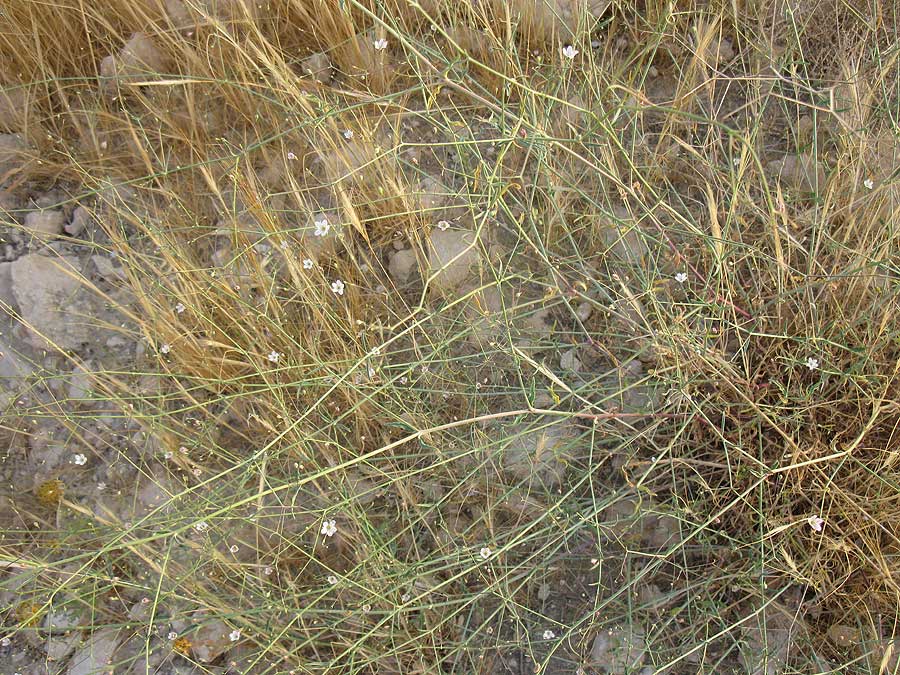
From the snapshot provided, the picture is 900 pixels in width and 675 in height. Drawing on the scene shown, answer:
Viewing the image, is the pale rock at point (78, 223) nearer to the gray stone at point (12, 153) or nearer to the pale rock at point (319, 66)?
the gray stone at point (12, 153)

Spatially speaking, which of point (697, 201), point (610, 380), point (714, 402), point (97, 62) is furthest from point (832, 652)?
point (97, 62)

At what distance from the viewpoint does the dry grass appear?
1.60 m

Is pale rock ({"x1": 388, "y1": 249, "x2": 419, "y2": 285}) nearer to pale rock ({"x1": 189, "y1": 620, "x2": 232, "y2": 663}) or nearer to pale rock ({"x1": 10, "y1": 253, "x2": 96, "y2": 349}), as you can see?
pale rock ({"x1": 10, "y1": 253, "x2": 96, "y2": 349})

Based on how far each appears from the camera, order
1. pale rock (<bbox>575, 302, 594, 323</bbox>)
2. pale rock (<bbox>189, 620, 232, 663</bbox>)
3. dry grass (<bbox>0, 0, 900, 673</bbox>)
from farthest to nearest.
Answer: pale rock (<bbox>575, 302, 594, 323</bbox>) < pale rock (<bbox>189, 620, 232, 663</bbox>) < dry grass (<bbox>0, 0, 900, 673</bbox>)

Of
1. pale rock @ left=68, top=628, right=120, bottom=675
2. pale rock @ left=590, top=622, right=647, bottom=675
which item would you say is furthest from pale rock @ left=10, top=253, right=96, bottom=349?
pale rock @ left=590, top=622, right=647, bottom=675

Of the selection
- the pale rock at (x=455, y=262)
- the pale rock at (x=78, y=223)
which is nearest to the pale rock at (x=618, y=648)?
the pale rock at (x=455, y=262)

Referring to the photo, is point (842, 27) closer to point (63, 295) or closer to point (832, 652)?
point (832, 652)

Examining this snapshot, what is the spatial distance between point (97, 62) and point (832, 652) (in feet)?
8.64

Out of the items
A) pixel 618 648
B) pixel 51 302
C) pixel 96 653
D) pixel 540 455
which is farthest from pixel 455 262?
pixel 96 653

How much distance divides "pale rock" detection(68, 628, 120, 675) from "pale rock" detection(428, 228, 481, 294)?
3.97 ft

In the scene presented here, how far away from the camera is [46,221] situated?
222 cm

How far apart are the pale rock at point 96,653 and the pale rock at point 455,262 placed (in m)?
1.21

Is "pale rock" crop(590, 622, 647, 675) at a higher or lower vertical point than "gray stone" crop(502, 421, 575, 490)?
lower

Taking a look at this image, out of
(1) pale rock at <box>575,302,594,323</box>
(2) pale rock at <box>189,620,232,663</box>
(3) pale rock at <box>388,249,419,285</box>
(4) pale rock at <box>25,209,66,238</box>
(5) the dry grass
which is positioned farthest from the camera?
(4) pale rock at <box>25,209,66,238</box>
